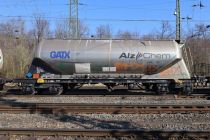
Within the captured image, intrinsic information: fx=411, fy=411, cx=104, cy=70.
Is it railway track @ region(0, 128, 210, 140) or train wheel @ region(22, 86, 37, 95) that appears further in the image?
train wheel @ region(22, 86, 37, 95)

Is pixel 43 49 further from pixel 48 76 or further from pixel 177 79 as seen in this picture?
pixel 177 79

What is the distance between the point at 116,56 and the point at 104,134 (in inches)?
503

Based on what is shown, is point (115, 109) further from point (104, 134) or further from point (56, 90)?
point (56, 90)

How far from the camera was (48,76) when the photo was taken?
24.0 metres

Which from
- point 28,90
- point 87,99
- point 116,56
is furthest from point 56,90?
point 116,56

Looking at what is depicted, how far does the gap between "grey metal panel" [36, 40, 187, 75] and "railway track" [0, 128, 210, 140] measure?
12521 mm

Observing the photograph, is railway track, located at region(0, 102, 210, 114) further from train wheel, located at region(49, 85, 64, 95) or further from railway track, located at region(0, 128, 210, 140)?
train wheel, located at region(49, 85, 64, 95)

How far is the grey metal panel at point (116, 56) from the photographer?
23.6 meters

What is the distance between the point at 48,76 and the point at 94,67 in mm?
2761

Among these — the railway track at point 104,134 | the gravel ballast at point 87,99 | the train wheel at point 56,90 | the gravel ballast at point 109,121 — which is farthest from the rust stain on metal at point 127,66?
the railway track at point 104,134

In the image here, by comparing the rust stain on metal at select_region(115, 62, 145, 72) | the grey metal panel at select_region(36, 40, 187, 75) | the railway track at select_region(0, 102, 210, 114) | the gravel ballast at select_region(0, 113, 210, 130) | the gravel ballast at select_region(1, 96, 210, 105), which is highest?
the grey metal panel at select_region(36, 40, 187, 75)

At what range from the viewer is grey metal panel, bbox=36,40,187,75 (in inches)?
929

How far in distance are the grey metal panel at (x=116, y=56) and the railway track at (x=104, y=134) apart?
41.1 feet

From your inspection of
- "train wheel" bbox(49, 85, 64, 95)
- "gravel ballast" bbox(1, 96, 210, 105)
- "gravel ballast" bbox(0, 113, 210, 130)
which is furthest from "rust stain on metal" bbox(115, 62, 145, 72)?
"gravel ballast" bbox(0, 113, 210, 130)
